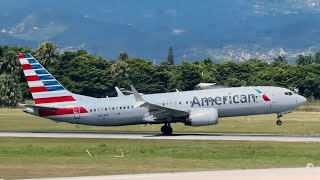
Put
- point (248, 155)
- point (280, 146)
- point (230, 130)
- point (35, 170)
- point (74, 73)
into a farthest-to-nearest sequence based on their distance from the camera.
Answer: point (74, 73)
point (230, 130)
point (280, 146)
point (248, 155)
point (35, 170)

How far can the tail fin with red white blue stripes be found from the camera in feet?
196

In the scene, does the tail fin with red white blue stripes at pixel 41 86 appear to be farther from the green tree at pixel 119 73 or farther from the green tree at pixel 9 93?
the green tree at pixel 119 73

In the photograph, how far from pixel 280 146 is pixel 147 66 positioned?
114 meters

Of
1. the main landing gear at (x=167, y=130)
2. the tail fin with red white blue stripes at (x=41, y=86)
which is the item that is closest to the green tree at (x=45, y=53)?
the tail fin with red white blue stripes at (x=41, y=86)

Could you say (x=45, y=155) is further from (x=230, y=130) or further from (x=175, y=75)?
(x=175, y=75)

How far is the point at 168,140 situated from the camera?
5431 centimetres

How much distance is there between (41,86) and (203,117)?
10.7 meters

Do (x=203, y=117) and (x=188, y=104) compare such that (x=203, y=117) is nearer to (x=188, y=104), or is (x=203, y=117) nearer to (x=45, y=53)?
(x=188, y=104)

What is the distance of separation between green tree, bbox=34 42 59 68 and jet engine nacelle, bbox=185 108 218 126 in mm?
94741

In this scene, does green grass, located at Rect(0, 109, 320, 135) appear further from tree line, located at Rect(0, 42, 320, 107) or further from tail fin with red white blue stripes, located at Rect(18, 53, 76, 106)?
tree line, located at Rect(0, 42, 320, 107)

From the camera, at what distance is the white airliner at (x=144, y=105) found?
59625 millimetres

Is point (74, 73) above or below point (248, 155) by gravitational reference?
above

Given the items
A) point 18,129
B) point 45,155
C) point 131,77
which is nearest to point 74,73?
point 131,77

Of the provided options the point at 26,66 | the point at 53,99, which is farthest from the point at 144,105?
the point at 26,66
